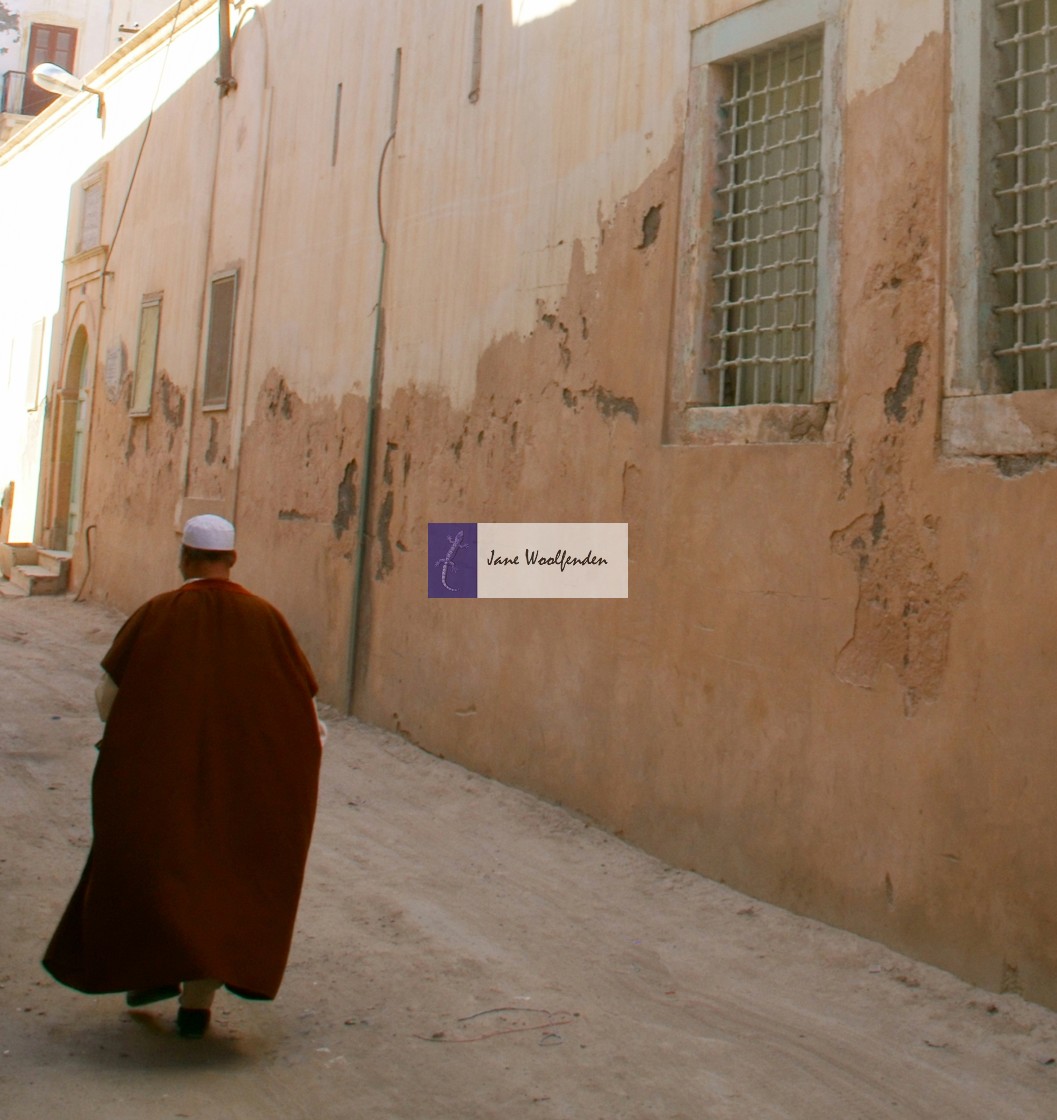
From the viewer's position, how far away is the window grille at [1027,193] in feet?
14.6

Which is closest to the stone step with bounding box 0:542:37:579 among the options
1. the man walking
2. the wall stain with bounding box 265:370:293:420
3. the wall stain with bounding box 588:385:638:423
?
the wall stain with bounding box 265:370:293:420

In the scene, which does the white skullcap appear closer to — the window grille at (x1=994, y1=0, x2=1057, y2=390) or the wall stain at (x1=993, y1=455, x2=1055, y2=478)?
the wall stain at (x1=993, y1=455, x2=1055, y2=478)

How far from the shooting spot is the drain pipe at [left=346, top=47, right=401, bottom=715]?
8.42 meters

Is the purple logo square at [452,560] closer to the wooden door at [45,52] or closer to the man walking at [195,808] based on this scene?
the man walking at [195,808]

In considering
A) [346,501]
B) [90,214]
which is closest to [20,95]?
[90,214]

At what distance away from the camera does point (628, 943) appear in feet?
16.4

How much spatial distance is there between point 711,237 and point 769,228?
11.0 inches

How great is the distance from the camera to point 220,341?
1114cm

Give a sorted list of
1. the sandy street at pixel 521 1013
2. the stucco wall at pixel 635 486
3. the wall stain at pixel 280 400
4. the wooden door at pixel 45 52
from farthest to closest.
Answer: the wooden door at pixel 45 52, the wall stain at pixel 280 400, the stucco wall at pixel 635 486, the sandy street at pixel 521 1013

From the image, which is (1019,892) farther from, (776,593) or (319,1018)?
(319,1018)

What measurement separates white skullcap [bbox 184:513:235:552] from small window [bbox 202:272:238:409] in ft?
23.0

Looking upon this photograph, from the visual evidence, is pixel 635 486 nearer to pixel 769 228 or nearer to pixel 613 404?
pixel 613 404

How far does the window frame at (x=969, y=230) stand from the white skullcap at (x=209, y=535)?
2.34 metres

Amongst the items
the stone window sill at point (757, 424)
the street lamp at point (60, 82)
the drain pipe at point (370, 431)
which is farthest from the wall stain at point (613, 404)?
the street lamp at point (60, 82)
